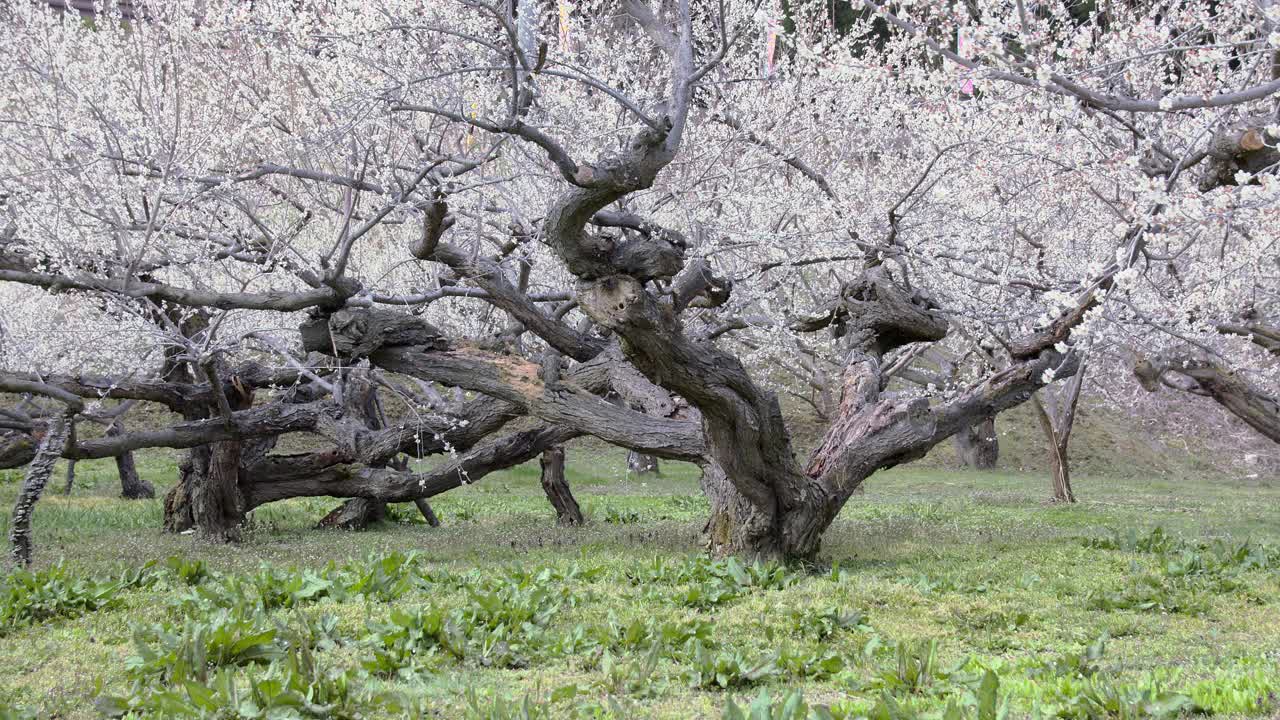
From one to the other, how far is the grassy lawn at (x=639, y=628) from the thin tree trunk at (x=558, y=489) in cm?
266

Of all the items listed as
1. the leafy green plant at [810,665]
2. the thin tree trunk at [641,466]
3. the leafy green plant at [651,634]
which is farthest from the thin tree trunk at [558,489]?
the thin tree trunk at [641,466]

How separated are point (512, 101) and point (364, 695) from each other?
4541 millimetres

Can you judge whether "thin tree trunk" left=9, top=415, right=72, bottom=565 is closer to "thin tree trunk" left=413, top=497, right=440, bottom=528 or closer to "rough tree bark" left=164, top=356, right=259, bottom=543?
"rough tree bark" left=164, top=356, right=259, bottom=543

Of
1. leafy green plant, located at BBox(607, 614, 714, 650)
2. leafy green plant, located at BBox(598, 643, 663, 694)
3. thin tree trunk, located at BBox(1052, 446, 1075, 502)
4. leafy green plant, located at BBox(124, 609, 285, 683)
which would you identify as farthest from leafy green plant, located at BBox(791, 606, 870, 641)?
thin tree trunk, located at BBox(1052, 446, 1075, 502)

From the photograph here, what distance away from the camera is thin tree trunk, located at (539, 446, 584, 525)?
15211mm

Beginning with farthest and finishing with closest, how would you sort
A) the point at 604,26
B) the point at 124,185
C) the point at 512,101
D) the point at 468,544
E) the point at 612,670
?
the point at 604,26 < the point at 468,544 < the point at 124,185 < the point at 512,101 < the point at 612,670

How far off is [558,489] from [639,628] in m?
9.33

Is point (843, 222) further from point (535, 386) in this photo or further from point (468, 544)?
point (468, 544)

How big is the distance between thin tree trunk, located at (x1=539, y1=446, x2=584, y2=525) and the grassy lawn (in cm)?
266

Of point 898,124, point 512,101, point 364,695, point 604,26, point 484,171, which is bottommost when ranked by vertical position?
point 364,695

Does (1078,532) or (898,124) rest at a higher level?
(898,124)

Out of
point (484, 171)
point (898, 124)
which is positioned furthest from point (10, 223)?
point (898, 124)

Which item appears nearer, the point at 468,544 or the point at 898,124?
the point at 468,544

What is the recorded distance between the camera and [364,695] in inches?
186
